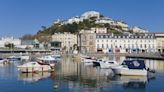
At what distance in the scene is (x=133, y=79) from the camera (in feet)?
149

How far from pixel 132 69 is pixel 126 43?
323ft

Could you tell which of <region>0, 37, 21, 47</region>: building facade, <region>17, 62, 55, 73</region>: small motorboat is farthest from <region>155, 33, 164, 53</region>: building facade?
<region>17, 62, 55, 73</region>: small motorboat

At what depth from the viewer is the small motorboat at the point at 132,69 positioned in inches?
1899

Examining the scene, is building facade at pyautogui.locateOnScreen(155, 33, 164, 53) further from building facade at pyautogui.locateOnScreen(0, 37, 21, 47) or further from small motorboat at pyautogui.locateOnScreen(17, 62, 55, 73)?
small motorboat at pyautogui.locateOnScreen(17, 62, 55, 73)

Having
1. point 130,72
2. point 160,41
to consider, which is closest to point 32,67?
point 130,72

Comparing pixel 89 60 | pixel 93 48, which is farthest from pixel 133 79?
pixel 93 48

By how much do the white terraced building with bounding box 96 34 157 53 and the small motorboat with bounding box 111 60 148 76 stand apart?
92.4 metres

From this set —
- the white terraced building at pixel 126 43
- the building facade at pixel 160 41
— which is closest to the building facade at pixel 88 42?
the white terraced building at pixel 126 43

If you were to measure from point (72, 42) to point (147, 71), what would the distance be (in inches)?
4854

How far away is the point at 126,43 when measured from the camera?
483 ft

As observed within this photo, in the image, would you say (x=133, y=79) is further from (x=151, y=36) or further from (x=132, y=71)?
(x=151, y=36)

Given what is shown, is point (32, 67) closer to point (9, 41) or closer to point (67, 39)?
point (67, 39)

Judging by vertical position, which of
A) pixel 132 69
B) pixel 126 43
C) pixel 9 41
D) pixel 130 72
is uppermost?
pixel 9 41

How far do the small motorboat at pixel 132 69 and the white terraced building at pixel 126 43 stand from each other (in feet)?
303
